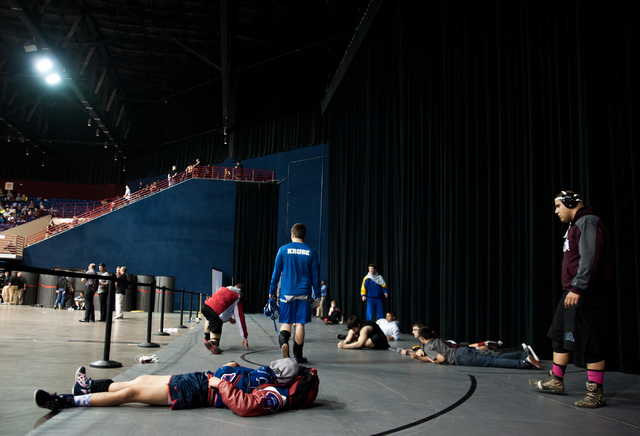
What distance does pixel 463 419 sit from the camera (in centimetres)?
308

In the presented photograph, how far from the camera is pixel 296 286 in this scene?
18.5 feet

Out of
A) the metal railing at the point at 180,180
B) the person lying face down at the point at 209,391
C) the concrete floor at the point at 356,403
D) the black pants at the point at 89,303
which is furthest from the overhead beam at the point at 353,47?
the person lying face down at the point at 209,391

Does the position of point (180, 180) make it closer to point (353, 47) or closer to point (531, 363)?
point (353, 47)

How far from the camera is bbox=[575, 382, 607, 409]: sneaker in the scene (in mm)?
3506

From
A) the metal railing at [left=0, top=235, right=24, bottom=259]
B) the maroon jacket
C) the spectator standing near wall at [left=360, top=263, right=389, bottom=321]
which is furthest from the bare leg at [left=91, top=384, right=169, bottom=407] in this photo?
the metal railing at [left=0, top=235, right=24, bottom=259]

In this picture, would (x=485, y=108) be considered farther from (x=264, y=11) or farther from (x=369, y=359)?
(x=264, y=11)

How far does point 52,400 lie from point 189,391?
0.85 meters

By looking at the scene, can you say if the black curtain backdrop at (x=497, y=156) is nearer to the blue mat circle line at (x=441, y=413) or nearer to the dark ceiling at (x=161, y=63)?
the blue mat circle line at (x=441, y=413)

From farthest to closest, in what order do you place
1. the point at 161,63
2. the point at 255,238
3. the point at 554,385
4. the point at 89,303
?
the point at 161,63 → the point at 255,238 → the point at 89,303 → the point at 554,385

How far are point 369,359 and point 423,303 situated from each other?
4.46m

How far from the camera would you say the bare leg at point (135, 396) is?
3068mm

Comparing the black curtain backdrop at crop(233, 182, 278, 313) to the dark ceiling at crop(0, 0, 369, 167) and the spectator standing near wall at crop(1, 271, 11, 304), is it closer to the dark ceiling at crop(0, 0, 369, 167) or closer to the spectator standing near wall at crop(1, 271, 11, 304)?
the dark ceiling at crop(0, 0, 369, 167)

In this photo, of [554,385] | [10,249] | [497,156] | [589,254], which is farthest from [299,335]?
[10,249]

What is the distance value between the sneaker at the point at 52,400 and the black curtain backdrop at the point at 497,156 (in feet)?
17.9
